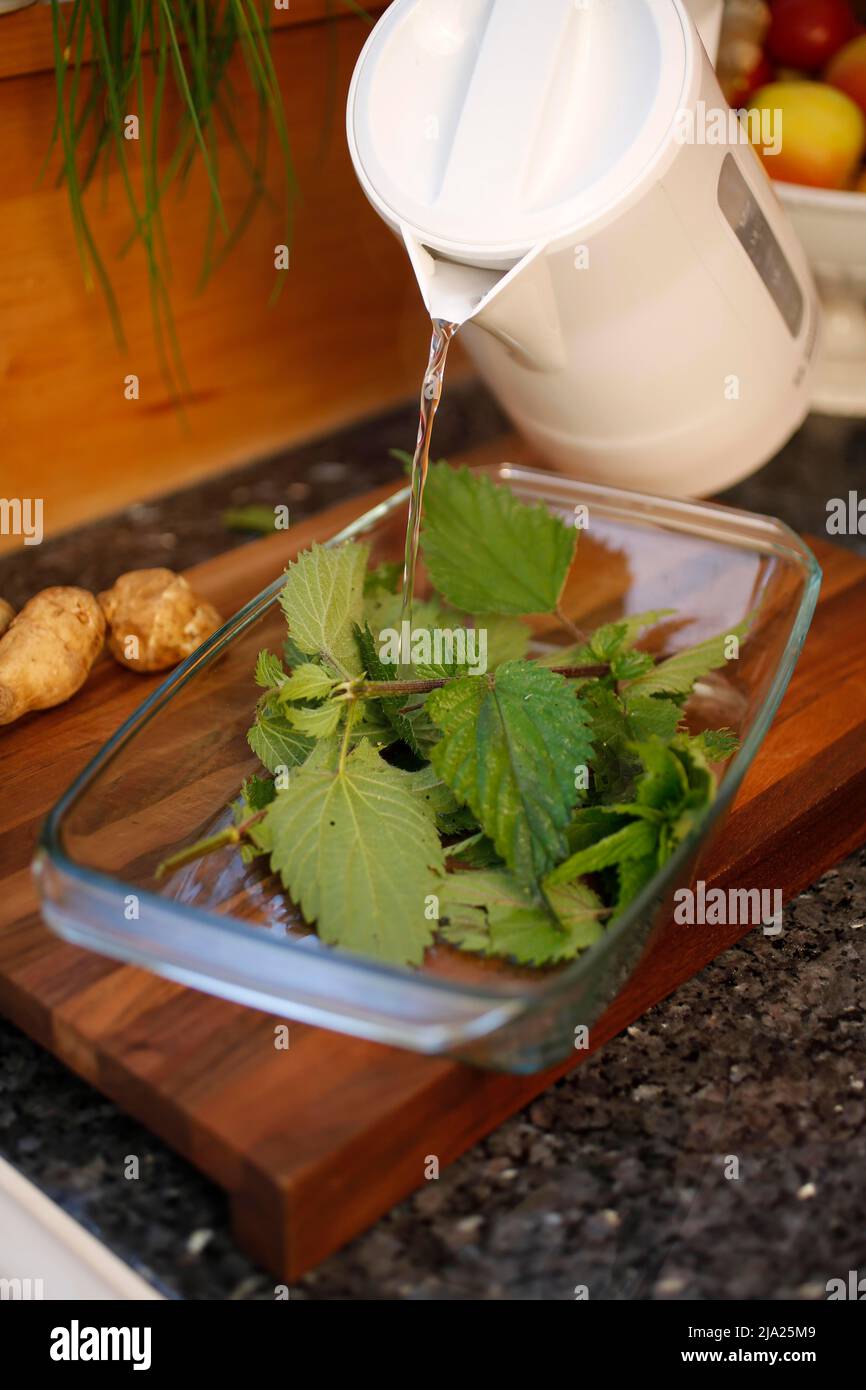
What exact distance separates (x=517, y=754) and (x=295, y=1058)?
14 cm

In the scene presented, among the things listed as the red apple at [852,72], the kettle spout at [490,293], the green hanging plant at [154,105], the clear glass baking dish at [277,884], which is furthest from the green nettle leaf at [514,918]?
the red apple at [852,72]

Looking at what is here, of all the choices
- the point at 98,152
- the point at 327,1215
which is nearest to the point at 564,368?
the point at 98,152

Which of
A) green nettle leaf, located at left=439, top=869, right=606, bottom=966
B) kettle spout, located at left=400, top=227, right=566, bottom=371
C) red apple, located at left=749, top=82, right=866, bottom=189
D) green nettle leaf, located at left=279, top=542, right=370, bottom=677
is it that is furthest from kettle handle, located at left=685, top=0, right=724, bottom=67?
green nettle leaf, located at left=439, top=869, right=606, bottom=966

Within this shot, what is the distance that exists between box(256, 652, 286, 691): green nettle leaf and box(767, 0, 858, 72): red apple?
0.48 meters

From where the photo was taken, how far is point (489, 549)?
62cm

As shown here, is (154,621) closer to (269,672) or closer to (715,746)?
(269,672)

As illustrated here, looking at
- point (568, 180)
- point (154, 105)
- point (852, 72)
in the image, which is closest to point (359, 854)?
point (568, 180)

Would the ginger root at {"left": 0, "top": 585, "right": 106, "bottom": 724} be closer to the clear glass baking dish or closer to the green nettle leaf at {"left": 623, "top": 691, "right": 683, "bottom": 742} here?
the clear glass baking dish

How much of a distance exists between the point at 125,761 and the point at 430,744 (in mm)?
120

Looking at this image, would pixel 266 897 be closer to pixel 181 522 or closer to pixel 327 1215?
pixel 327 1215

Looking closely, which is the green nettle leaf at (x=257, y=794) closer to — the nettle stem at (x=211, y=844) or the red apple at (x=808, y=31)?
the nettle stem at (x=211, y=844)

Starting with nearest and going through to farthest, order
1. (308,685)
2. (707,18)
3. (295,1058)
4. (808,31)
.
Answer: (295,1058) → (308,685) → (707,18) → (808,31)

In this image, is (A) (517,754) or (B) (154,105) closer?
(A) (517,754)

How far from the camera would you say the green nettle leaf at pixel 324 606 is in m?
0.57
